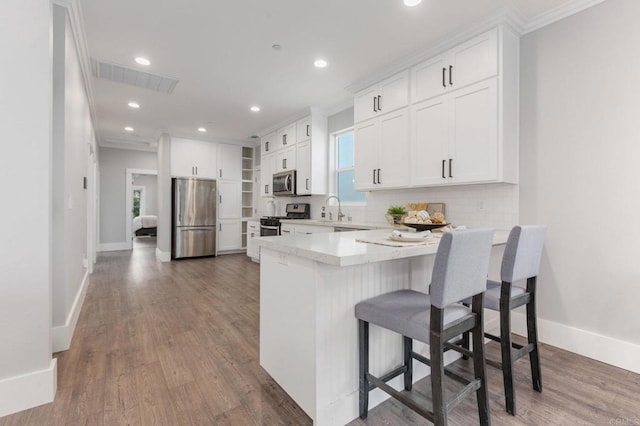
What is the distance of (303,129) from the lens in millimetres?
5070

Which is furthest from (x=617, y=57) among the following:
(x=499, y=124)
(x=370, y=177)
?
(x=370, y=177)

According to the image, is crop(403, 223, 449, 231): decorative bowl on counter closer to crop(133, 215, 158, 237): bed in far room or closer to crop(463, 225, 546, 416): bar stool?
crop(463, 225, 546, 416): bar stool

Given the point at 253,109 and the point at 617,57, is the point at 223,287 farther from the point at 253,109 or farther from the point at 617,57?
the point at 617,57

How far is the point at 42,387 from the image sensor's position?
1.68 meters

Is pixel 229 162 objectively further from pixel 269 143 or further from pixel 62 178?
pixel 62 178

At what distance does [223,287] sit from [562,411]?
12.0ft

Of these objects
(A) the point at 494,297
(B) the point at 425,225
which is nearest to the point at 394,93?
(B) the point at 425,225

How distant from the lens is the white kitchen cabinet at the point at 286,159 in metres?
5.36

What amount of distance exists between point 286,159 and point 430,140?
10.3ft

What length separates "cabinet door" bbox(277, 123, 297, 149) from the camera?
534cm

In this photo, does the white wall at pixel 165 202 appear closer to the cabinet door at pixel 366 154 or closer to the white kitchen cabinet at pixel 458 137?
the cabinet door at pixel 366 154

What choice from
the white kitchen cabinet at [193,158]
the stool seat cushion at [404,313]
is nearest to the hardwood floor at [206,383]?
the stool seat cushion at [404,313]

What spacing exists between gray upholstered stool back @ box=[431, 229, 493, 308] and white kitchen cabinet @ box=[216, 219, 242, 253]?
623 cm

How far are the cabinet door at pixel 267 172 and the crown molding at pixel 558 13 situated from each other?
4.41m
